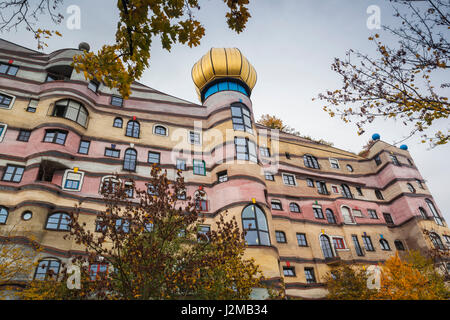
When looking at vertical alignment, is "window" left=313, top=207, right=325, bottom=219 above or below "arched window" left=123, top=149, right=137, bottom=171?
below

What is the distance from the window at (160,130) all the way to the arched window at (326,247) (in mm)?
13002

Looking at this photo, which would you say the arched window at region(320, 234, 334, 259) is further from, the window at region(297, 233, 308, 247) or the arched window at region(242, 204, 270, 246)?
the arched window at region(242, 204, 270, 246)

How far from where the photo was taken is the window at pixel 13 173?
1241 centimetres

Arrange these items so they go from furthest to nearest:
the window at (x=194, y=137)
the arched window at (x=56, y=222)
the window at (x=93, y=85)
A: the window at (x=194, y=137), the window at (x=93, y=85), the arched window at (x=56, y=222)

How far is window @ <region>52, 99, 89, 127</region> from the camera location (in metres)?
14.9

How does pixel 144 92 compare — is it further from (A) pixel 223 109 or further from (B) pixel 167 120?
(A) pixel 223 109

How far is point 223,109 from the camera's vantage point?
1825 cm

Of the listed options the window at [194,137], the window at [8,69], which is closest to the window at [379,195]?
the window at [194,137]

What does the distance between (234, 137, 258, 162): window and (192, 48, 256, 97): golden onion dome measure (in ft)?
18.2

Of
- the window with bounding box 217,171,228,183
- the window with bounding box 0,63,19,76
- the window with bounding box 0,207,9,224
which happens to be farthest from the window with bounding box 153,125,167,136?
the window with bounding box 0,63,19,76

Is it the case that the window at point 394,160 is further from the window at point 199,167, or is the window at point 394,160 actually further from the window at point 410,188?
the window at point 199,167

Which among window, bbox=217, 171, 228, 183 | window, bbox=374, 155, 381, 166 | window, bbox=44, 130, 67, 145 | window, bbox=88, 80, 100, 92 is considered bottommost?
window, bbox=217, 171, 228, 183
